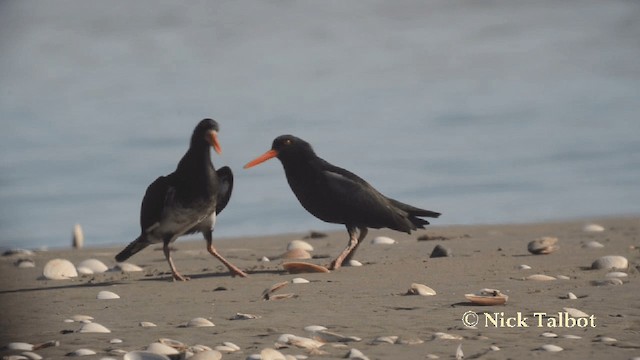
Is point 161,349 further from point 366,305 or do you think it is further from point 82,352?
point 366,305

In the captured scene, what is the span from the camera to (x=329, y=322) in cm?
752

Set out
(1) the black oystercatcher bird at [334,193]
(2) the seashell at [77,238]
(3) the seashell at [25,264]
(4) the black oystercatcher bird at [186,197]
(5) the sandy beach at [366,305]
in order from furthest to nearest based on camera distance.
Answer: (2) the seashell at [77,238] → (3) the seashell at [25,264] → (1) the black oystercatcher bird at [334,193] → (4) the black oystercatcher bird at [186,197] → (5) the sandy beach at [366,305]

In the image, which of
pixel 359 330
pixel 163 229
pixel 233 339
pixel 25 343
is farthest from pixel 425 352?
pixel 163 229

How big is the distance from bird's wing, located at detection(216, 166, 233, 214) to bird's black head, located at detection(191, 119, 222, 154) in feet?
1.77

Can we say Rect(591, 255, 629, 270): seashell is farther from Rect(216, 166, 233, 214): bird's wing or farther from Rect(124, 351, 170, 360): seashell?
Rect(124, 351, 170, 360): seashell

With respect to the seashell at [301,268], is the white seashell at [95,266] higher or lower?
higher

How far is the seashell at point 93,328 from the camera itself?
725 cm

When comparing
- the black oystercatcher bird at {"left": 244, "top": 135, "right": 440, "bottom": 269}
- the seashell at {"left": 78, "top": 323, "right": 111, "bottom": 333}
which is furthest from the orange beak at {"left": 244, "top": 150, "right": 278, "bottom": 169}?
the seashell at {"left": 78, "top": 323, "right": 111, "bottom": 333}

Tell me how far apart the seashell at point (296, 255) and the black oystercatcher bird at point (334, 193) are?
83 cm

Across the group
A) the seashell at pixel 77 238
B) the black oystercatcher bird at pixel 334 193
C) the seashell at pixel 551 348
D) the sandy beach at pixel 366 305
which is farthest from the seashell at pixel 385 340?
the seashell at pixel 77 238

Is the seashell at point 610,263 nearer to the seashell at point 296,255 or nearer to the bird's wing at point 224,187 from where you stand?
the seashell at point 296,255

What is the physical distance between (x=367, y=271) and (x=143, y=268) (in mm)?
2983

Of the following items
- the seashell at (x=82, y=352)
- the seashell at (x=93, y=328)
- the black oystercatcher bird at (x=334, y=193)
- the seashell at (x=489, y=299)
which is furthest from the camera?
the black oystercatcher bird at (x=334, y=193)

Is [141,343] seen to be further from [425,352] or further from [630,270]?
[630,270]
